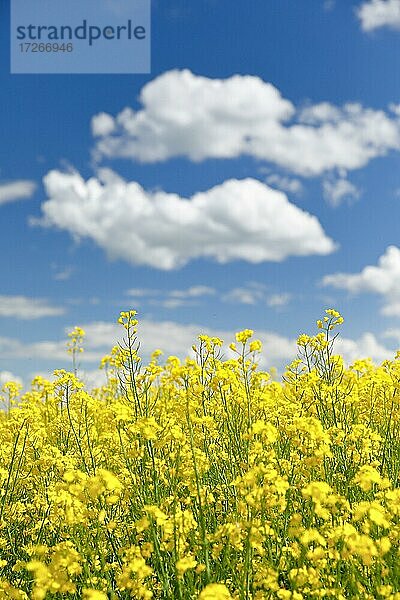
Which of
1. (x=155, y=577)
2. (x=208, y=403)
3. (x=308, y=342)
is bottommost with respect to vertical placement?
(x=155, y=577)

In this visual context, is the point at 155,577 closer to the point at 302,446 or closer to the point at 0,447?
the point at 302,446

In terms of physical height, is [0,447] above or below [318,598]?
above

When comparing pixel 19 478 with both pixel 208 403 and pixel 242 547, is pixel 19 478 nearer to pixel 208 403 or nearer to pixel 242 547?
pixel 208 403

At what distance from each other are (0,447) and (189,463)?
228cm

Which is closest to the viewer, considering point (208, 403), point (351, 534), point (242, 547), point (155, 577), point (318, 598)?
point (351, 534)

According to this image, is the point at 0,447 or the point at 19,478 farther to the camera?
the point at 0,447

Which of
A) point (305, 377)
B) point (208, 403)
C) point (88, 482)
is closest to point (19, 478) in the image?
point (208, 403)

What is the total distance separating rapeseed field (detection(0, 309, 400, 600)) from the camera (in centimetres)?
286

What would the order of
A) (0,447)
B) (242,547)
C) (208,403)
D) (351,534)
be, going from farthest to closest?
(0,447), (208,403), (242,547), (351,534)

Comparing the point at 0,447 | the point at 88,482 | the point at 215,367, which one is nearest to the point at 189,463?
the point at 215,367

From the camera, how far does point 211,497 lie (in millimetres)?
3713

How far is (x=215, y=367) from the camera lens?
14.8 feet

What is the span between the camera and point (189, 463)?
431 cm

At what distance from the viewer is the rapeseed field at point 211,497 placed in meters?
2.86
